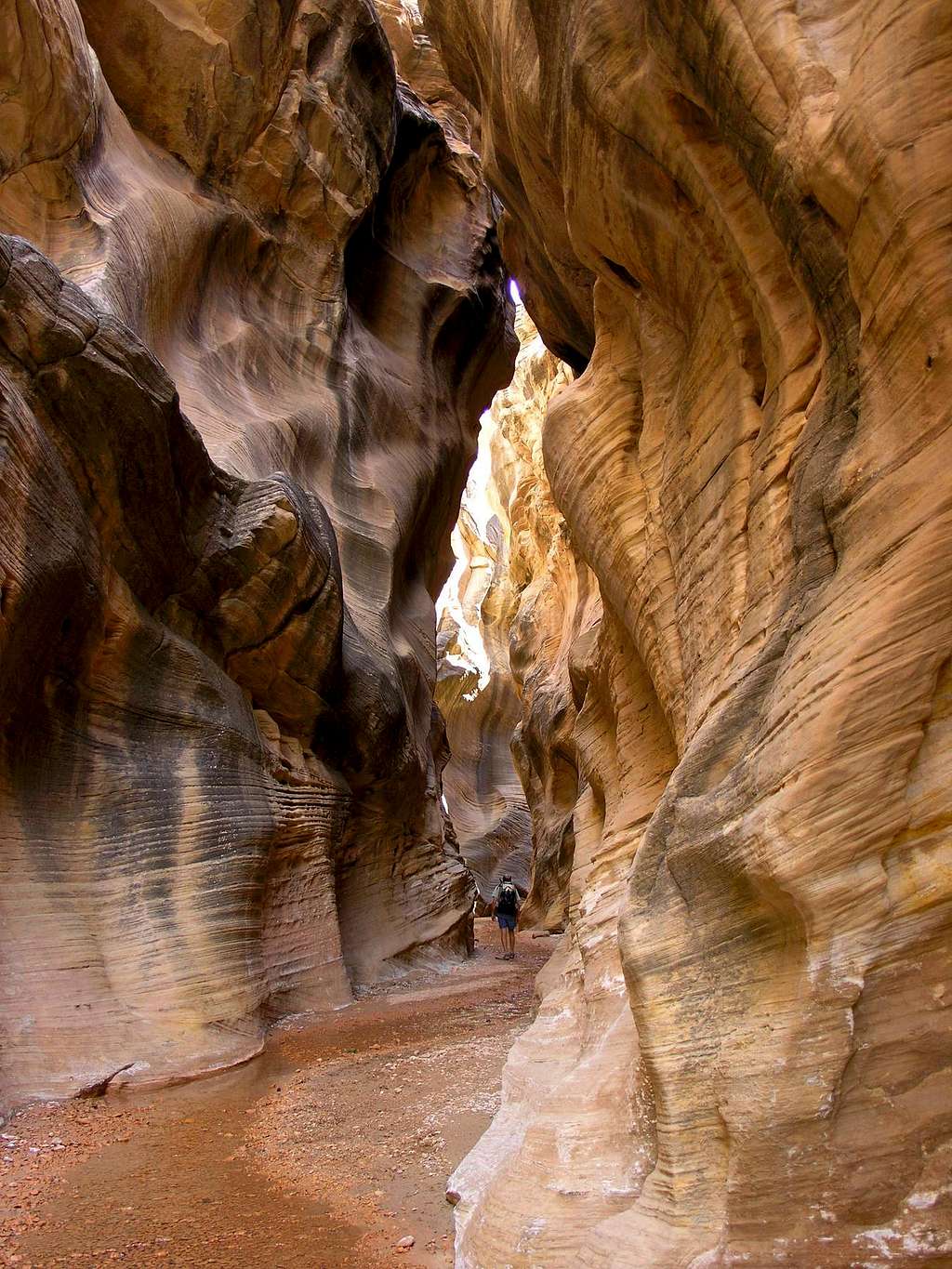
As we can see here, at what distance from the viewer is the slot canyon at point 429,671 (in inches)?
119

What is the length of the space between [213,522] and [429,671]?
6.88m

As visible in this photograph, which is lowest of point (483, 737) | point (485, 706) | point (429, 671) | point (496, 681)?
point (429, 671)

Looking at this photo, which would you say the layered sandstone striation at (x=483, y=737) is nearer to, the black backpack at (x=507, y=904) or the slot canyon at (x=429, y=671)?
the black backpack at (x=507, y=904)

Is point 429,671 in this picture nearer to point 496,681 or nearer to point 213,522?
point 213,522

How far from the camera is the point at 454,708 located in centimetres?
2973

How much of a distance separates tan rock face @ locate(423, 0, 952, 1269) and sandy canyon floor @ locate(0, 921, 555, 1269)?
458 millimetres

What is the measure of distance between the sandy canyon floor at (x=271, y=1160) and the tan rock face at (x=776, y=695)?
0.46 meters

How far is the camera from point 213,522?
898 centimetres

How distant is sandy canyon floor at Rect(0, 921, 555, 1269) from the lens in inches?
140

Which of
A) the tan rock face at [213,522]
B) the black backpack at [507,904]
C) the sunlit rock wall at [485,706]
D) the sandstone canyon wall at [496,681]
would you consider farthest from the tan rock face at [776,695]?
the sunlit rock wall at [485,706]

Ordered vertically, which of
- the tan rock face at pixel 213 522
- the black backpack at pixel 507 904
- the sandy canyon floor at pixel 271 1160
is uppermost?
the tan rock face at pixel 213 522

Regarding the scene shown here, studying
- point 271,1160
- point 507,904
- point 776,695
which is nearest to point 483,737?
point 507,904

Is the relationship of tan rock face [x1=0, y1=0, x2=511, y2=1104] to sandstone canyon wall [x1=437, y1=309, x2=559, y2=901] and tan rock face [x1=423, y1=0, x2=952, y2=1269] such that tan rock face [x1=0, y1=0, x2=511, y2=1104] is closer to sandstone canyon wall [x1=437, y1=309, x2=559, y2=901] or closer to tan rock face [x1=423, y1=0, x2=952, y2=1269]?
tan rock face [x1=423, y1=0, x2=952, y2=1269]

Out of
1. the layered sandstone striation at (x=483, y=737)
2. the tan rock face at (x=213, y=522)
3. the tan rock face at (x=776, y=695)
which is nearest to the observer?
the tan rock face at (x=776, y=695)
